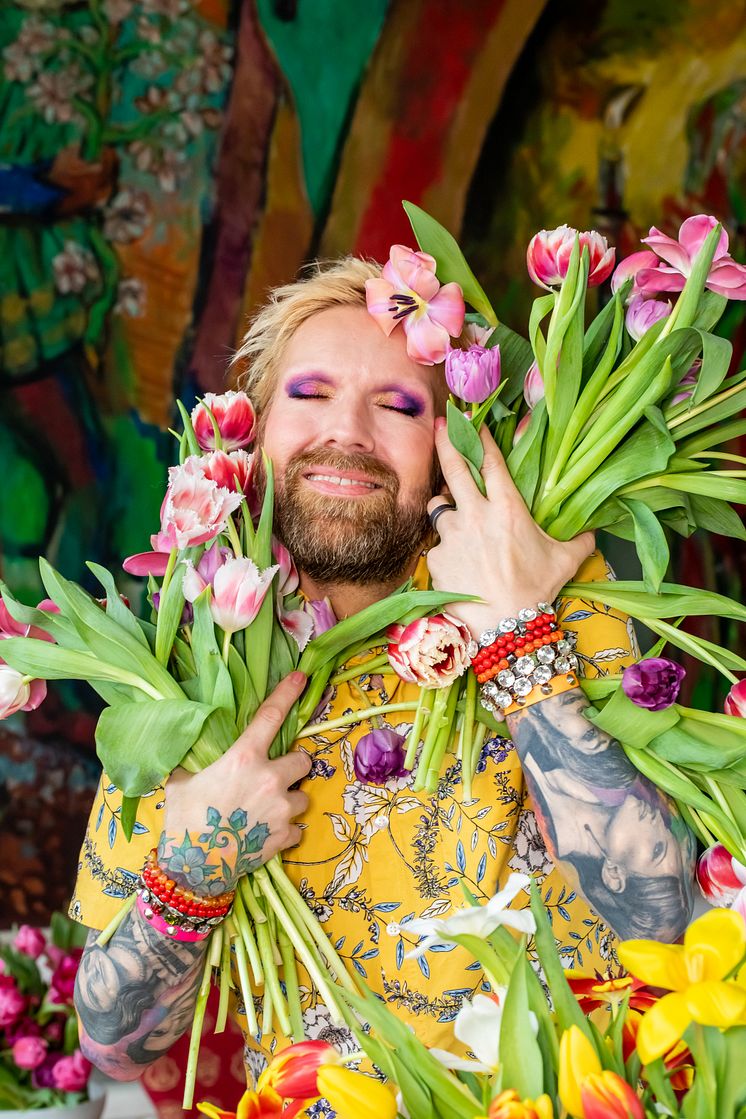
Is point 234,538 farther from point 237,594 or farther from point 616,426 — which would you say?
point 616,426

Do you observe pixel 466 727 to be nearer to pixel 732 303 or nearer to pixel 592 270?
pixel 592 270

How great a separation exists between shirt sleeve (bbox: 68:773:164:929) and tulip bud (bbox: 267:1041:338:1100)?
1.69ft

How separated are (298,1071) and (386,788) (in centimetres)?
57

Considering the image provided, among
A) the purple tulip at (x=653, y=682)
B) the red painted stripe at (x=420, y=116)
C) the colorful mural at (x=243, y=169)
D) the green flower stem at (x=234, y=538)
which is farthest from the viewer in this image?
the red painted stripe at (x=420, y=116)

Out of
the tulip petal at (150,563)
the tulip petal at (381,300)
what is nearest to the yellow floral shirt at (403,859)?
the tulip petal at (150,563)

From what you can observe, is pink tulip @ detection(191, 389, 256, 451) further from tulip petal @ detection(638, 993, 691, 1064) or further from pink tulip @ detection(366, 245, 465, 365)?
tulip petal @ detection(638, 993, 691, 1064)

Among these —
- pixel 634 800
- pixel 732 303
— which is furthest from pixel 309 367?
pixel 732 303

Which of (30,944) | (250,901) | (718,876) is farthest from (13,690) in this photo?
(30,944)

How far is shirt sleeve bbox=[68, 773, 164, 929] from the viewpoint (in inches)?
40.4

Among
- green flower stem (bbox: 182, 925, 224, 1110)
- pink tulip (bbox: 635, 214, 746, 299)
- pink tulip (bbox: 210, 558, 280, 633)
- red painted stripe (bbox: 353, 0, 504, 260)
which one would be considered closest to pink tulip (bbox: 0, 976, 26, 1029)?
green flower stem (bbox: 182, 925, 224, 1110)

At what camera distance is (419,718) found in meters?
1.00

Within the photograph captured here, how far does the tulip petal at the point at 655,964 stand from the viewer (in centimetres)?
44

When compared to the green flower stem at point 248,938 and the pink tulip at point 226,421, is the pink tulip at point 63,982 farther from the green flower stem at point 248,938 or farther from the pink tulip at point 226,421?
the pink tulip at point 226,421

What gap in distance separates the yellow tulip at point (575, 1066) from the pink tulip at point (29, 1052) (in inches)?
47.6
